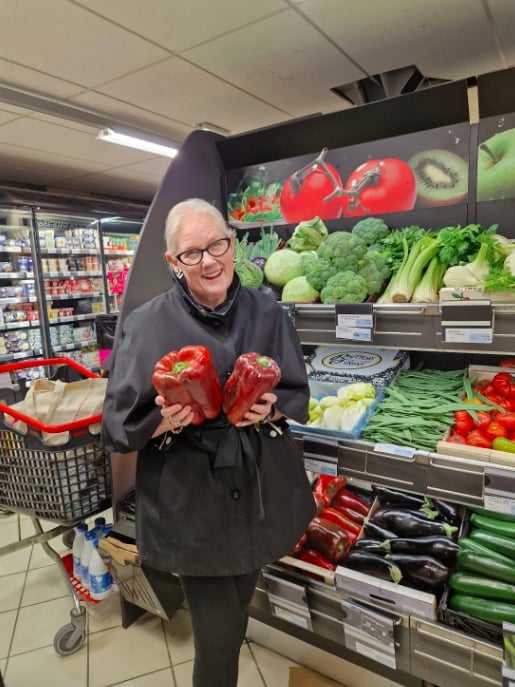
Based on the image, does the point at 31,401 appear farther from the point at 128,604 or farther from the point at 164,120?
the point at 164,120

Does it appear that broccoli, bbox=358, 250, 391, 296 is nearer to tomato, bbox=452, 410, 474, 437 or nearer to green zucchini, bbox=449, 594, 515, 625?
tomato, bbox=452, 410, 474, 437

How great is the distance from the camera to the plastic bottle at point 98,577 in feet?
7.12

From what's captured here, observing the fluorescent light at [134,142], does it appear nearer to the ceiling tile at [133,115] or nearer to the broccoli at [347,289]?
the ceiling tile at [133,115]

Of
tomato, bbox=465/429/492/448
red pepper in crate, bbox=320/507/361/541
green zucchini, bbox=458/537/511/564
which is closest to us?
tomato, bbox=465/429/492/448

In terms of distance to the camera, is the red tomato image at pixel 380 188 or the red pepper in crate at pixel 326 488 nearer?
the red tomato image at pixel 380 188

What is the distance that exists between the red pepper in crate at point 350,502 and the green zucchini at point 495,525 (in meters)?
0.52

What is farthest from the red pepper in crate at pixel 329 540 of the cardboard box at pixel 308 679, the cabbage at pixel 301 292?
the cabbage at pixel 301 292

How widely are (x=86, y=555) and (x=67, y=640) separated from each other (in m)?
0.35

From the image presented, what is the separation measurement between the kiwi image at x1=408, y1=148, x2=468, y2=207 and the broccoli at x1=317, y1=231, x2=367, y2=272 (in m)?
0.34

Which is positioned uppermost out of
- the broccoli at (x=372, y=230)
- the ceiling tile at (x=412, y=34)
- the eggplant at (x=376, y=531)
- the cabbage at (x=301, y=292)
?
the ceiling tile at (x=412, y=34)

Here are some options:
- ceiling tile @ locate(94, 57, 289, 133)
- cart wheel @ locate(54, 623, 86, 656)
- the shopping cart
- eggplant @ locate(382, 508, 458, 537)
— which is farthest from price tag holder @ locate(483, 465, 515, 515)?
ceiling tile @ locate(94, 57, 289, 133)

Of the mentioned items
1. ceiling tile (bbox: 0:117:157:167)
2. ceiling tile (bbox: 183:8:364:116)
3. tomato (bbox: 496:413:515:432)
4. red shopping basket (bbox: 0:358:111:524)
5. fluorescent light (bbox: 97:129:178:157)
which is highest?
ceiling tile (bbox: 183:8:364:116)

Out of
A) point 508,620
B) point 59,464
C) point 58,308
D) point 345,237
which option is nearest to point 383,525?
point 508,620

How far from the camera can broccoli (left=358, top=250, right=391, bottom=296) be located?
66.1 inches
